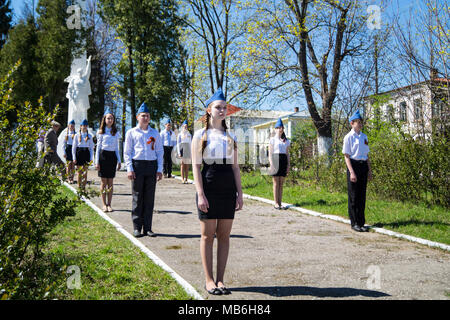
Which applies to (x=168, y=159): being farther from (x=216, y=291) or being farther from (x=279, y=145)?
(x=216, y=291)

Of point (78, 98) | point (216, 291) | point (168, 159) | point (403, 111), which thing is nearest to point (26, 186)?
point (216, 291)

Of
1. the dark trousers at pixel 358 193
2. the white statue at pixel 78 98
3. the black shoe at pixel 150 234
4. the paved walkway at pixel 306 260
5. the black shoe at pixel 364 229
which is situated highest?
the white statue at pixel 78 98

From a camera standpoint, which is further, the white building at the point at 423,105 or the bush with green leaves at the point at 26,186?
the white building at the point at 423,105

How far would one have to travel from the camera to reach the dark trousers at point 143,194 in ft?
23.5

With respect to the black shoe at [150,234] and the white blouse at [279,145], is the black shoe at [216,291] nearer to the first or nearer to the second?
the black shoe at [150,234]

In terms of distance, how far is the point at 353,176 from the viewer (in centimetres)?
784

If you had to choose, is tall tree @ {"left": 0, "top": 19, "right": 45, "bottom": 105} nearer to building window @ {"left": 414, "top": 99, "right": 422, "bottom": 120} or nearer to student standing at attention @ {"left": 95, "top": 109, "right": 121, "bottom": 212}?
student standing at attention @ {"left": 95, "top": 109, "right": 121, "bottom": 212}

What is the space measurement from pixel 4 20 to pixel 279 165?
48.9 metres

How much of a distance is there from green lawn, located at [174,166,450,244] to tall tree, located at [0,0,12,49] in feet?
150

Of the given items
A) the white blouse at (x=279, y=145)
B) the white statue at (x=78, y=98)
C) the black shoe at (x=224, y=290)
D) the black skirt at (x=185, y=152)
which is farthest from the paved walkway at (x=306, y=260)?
the white statue at (x=78, y=98)

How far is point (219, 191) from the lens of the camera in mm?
4215

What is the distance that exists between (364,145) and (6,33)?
51418 millimetres

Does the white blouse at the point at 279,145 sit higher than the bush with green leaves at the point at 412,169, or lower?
higher
